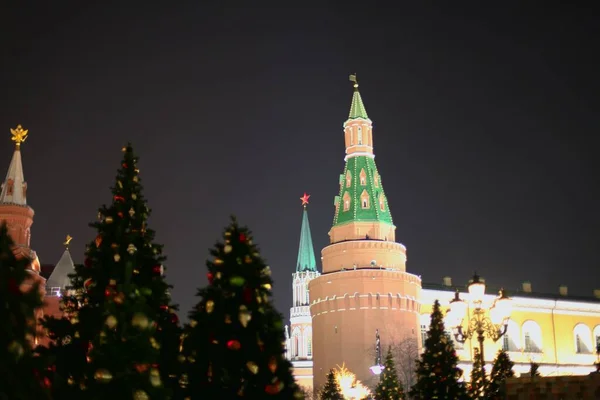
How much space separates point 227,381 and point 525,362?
204ft

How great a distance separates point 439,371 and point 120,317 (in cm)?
1242

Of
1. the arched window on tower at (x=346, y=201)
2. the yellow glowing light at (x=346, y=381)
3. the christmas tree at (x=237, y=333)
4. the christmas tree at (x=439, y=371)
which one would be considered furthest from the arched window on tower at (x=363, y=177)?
the christmas tree at (x=237, y=333)

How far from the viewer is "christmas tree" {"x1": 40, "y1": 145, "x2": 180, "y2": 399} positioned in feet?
41.3

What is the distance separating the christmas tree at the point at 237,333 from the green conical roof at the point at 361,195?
4791 cm

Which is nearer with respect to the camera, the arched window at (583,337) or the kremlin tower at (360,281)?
the kremlin tower at (360,281)

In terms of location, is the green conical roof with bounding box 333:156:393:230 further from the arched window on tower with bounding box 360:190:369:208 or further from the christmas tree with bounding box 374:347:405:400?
the christmas tree with bounding box 374:347:405:400

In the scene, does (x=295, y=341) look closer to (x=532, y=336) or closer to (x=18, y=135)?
(x=532, y=336)

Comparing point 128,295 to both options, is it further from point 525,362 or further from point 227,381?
point 525,362

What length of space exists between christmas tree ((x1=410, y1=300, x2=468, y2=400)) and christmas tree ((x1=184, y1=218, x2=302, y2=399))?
9.12 meters

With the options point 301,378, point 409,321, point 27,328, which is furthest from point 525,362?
point 27,328

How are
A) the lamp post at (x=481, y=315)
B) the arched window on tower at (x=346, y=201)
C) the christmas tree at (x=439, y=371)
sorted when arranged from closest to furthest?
1. the lamp post at (x=481, y=315)
2. the christmas tree at (x=439, y=371)
3. the arched window on tower at (x=346, y=201)

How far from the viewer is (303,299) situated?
99.6 metres

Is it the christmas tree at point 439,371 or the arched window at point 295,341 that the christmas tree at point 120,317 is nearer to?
the christmas tree at point 439,371

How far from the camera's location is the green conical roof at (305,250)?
328ft
